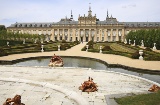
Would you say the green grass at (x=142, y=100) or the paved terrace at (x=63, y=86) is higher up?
the green grass at (x=142, y=100)

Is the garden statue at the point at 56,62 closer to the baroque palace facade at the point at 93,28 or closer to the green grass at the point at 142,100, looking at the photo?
the green grass at the point at 142,100

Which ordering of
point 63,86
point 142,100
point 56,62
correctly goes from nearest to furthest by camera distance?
1. point 142,100
2. point 63,86
3. point 56,62

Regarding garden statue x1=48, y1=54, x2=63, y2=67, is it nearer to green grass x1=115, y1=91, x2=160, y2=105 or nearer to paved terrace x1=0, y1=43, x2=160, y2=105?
paved terrace x1=0, y1=43, x2=160, y2=105

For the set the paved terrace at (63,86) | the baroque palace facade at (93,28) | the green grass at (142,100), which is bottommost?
the paved terrace at (63,86)

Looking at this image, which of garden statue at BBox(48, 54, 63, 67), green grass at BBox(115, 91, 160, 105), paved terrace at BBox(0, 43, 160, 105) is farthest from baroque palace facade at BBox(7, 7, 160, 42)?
green grass at BBox(115, 91, 160, 105)

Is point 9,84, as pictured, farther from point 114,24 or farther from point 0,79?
point 114,24

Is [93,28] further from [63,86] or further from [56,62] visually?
[63,86]

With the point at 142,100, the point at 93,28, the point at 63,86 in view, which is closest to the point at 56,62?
the point at 63,86

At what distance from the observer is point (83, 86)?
35.1 ft

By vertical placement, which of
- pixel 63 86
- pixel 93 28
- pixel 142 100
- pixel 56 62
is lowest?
pixel 63 86

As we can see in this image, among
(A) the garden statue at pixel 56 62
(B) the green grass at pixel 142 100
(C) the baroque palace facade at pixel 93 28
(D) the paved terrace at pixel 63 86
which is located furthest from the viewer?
(C) the baroque palace facade at pixel 93 28

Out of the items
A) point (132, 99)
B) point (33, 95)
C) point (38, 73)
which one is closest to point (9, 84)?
point (33, 95)

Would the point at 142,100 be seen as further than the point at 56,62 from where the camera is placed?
No

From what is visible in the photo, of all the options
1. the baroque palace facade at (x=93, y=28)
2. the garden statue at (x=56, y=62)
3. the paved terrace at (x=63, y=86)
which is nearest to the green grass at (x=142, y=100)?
the paved terrace at (x=63, y=86)
